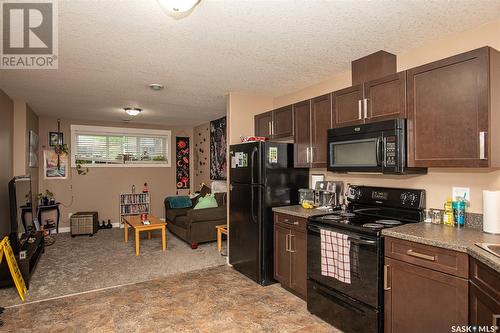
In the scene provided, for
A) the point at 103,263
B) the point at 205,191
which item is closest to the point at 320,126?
the point at 103,263

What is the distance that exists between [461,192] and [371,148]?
0.74 metres

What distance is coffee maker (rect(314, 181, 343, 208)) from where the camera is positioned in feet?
10.7

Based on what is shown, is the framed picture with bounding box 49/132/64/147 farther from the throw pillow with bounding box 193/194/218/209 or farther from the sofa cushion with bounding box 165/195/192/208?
the throw pillow with bounding box 193/194/218/209

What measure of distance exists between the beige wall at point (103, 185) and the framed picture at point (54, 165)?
8cm

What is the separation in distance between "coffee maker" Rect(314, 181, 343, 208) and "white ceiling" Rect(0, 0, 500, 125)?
1248 mm

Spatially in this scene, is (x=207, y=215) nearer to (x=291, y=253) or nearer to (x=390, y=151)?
(x=291, y=253)

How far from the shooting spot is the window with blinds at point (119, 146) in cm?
648

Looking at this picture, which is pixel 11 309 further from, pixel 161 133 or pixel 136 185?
pixel 161 133

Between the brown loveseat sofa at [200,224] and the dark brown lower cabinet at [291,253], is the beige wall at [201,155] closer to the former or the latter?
the brown loveseat sofa at [200,224]

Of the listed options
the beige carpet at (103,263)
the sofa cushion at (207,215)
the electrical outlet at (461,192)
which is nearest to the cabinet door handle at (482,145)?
the electrical outlet at (461,192)

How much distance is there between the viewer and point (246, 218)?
3590 millimetres

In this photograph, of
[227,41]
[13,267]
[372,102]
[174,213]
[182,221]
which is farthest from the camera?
[174,213]

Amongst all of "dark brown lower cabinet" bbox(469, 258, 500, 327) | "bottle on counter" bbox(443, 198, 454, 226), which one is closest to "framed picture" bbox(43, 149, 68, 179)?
"bottle on counter" bbox(443, 198, 454, 226)

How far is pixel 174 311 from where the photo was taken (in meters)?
2.79
